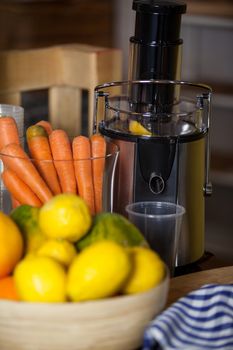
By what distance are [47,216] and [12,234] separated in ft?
0.13

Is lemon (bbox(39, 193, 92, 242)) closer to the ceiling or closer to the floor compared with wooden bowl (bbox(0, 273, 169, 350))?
closer to the ceiling

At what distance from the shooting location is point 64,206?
80 centimetres

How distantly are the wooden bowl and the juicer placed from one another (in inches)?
14.8

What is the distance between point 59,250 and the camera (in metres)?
0.78

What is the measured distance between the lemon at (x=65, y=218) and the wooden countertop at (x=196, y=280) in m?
0.21

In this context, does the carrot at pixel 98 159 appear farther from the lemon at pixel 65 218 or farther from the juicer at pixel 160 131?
the lemon at pixel 65 218

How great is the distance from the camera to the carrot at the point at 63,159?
3.47 ft

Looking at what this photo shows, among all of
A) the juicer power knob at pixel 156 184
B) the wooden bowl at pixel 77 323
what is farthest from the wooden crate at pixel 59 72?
the wooden bowl at pixel 77 323

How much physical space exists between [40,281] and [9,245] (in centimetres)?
8

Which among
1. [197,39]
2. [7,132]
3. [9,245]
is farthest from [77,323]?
[197,39]

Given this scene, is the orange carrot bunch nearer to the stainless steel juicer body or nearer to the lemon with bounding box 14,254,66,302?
the stainless steel juicer body

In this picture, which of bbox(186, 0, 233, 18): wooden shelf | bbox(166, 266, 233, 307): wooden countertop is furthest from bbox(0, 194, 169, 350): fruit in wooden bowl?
bbox(186, 0, 233, 18): wooden shelf

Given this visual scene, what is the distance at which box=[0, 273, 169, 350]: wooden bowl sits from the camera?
2.34ft

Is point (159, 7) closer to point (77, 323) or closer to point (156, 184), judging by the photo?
point (156, 184)
